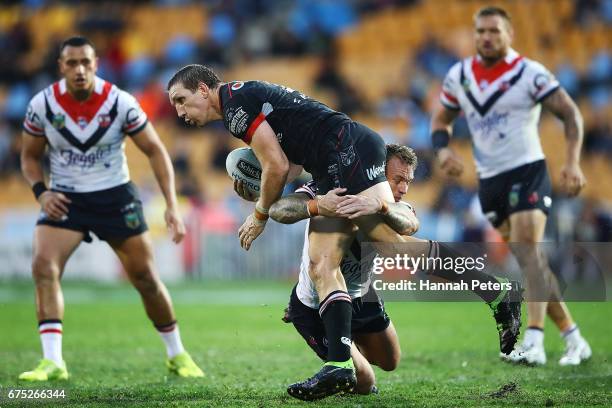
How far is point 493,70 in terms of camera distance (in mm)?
8617

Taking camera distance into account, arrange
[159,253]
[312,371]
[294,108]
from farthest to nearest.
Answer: [159,253], [312,371], [294,108]

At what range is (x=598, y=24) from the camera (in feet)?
69.9

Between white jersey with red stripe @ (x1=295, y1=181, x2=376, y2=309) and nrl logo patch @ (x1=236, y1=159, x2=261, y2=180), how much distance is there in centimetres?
31

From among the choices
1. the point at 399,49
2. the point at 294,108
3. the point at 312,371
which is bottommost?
the point at 312,371

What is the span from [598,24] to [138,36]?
446 inches

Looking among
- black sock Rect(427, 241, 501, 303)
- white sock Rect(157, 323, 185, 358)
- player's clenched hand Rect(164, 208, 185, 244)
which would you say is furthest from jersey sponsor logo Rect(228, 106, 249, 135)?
white sock Rect(157, 323, 185, 358)

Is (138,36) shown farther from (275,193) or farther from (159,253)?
(275,193)

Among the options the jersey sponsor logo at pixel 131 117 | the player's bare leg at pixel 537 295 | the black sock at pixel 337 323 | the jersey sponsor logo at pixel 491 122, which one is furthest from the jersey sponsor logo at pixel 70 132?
the player's bare leg at pixel 537 295

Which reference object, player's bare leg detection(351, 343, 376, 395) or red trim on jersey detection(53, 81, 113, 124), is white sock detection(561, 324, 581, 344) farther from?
red trim on jersey detection(53, 81, 113, 124)

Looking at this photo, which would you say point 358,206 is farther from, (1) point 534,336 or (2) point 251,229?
(1) point 534,336

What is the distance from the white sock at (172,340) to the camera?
26.1 ft

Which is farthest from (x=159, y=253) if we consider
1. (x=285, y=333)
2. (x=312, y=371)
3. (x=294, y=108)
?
(x=294, y=108)

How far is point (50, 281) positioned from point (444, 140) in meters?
3.71

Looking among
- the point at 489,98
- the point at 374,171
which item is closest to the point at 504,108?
the point at 489,98
